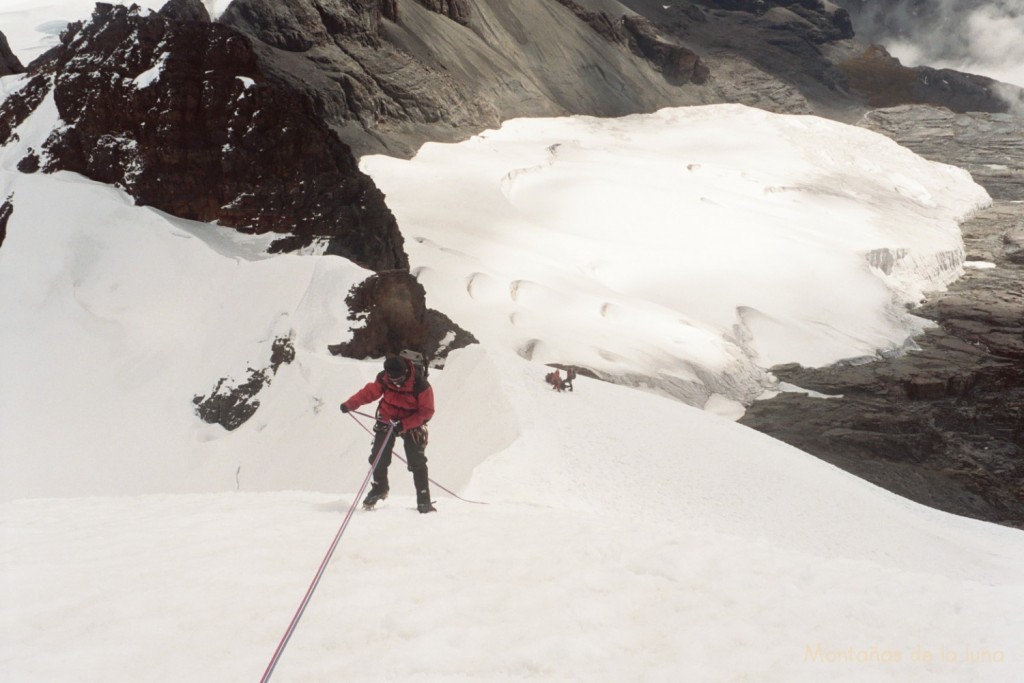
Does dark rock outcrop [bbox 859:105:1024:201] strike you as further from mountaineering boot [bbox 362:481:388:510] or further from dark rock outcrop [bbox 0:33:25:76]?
dark rock outcrop [bbox 0:33:25:76]

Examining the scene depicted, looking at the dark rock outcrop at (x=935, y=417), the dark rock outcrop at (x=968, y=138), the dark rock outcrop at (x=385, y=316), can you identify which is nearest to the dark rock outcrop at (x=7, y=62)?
the dark rock outcrop at (x=385, y=316)

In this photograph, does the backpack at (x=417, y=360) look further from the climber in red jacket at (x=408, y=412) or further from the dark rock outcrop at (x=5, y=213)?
the dark rock outcrop at (x=5, y=213)

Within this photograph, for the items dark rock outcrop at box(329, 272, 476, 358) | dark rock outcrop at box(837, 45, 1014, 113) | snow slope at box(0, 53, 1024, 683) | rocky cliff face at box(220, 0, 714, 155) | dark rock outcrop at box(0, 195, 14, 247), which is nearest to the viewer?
Answer: snow slope at box(0, 53, 1024, 683)

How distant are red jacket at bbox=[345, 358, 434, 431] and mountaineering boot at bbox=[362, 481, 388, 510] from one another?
605 mm

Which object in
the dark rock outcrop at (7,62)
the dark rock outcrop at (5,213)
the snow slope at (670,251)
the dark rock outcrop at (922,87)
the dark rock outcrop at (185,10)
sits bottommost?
the snow slope at (670,251)

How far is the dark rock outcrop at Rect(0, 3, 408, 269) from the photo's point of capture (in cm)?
1580

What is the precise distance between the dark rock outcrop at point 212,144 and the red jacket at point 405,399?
9.91 meters

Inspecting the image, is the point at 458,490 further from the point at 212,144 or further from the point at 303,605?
the point at 212,144

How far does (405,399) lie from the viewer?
6129 millimetres

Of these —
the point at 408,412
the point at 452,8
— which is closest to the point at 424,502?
the point at 408,412

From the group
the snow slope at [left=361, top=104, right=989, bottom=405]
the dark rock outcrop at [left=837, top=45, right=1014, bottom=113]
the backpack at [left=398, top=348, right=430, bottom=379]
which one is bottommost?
the snow slope at [left=361, top=104, right=989, bottom=405]

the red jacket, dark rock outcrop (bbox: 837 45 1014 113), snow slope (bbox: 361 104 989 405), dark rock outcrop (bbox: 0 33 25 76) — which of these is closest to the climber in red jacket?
the red jacket

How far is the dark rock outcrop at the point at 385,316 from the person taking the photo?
1234 cm


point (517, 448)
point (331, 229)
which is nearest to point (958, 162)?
point (331, 229)
